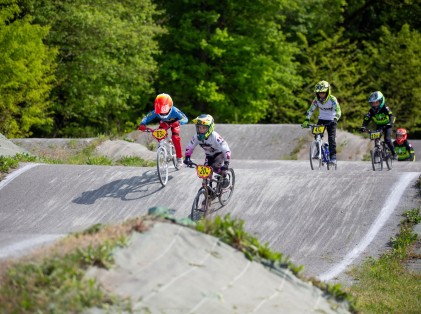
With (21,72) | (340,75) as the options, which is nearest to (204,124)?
(21,72)

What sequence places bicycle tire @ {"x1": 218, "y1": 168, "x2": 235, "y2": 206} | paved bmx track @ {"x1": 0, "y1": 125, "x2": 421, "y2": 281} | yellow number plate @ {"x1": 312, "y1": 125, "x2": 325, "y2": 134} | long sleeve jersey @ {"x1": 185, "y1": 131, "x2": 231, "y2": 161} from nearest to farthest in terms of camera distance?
paved bmx track @ {"x1": 0, "y1": 125, "x2": 421, "y2": 281} → long sleeve jersey @ {"x1": 185, "y1": 131, "x2": 231, "y2": 161} → bicycle tire @ {"x1": 218, "y1": 168, "x2": 235, "y2": 206} → yellow number plate @ {"x1": 312, "y1": 125, "x2": 325, "y2": 134}

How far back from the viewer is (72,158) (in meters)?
25.0

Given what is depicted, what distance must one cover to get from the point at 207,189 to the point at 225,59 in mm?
26931

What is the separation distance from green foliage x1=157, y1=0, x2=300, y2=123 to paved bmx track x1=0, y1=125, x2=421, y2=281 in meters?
21.7

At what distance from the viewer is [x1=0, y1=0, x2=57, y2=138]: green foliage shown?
94.8 ft

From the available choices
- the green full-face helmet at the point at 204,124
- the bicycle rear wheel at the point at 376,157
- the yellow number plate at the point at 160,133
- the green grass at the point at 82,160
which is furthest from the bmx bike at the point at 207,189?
the bicycle rear wheel at the point at 376,157

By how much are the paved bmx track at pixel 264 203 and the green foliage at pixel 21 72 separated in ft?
33.7

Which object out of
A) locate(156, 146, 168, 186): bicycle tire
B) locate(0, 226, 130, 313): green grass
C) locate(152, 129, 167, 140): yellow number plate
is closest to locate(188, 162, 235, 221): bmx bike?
locate(156, 146, 168, 186): bicycle tire

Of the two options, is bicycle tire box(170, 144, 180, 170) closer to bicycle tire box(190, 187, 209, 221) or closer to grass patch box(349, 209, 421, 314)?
bicycle tire box(190, 187, 209, 221)

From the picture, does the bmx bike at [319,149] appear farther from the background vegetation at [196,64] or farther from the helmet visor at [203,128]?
the background vegetation at [196,64]

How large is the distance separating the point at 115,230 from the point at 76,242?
449 millimetres

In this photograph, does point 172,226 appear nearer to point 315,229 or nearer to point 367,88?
point 315,229

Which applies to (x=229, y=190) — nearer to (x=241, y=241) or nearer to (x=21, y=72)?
(x=241, y=241)

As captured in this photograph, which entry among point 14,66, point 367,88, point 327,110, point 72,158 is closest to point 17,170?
point 72,158
